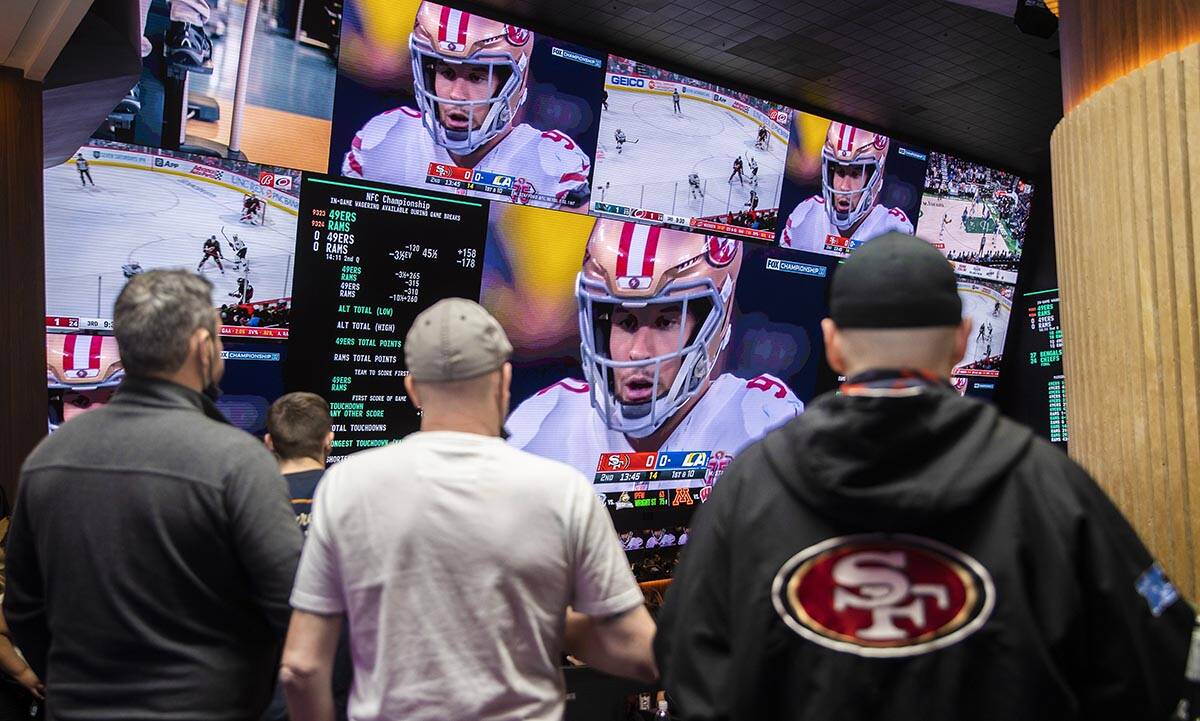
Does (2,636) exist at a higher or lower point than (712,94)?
lower

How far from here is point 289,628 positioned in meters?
1.44

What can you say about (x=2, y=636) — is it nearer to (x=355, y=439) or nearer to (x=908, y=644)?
(x=355, y=439)

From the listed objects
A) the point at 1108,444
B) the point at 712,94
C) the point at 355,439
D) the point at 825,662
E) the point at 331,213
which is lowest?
the point at 355,439

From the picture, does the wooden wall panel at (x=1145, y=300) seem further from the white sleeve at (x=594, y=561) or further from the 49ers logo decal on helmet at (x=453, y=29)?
the 49ers logo decal on helmet at (x=453, y=29)

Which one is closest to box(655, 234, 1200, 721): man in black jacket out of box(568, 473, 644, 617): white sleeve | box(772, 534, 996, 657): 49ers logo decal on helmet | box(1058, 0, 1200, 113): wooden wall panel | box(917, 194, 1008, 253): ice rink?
box(772, 534, 996, 657): 49ers logo decal on helmet

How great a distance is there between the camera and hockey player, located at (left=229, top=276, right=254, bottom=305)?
3.93 meters

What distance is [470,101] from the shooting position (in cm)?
444

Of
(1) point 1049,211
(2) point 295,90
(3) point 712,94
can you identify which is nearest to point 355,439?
(2) point 295,90

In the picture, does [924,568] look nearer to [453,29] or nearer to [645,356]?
[453,29]

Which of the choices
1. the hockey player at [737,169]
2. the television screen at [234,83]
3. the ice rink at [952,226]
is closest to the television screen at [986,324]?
the ice rink at [952,226]

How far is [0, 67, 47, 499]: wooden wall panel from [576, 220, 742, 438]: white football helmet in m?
Result: 2.53

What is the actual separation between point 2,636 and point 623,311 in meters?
3.23

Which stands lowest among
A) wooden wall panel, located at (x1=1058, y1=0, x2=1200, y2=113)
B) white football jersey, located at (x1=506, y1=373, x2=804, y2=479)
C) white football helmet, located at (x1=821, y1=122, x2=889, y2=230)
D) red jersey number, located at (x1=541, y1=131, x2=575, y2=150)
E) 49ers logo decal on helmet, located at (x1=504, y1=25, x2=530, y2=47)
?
white football jersey, located at (x1=506, y1=373, x2=804, y2=479)

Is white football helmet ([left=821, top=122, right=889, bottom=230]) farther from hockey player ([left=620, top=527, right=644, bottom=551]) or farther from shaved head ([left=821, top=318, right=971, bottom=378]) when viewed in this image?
shaved head ([left=821, top=318, right=971, bottom=378])
